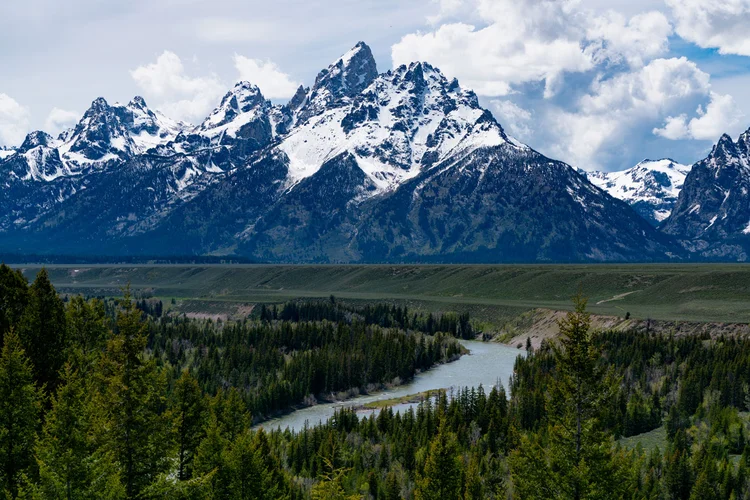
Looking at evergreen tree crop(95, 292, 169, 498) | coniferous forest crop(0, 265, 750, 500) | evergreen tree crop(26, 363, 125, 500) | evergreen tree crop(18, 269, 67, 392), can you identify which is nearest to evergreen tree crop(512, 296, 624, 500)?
coniferous forest crop(0, 265, 750, 500)

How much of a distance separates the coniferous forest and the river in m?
3.66

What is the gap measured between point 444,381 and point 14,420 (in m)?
108

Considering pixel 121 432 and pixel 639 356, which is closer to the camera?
pixel 121 432

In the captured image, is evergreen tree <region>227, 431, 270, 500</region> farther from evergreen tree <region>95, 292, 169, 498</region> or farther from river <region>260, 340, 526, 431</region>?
river <region>260, 340, 526, 431</region>

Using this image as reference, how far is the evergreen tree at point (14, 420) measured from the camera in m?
43.8

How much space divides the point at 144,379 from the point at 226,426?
2722 cm

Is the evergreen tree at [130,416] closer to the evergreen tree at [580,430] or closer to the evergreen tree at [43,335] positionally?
the evergreen tree at [580,430]

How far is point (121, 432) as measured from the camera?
38.9 m

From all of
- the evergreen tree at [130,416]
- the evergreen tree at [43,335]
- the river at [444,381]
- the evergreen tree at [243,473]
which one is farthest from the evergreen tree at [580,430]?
the river at [444,381]

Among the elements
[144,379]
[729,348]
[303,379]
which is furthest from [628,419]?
[144,379]

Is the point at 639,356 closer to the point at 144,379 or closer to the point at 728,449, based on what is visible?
the point at 728,449

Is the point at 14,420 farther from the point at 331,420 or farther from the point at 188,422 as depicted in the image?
the point at 331,420

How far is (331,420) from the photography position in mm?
101062

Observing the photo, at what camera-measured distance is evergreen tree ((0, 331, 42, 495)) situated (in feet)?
144
